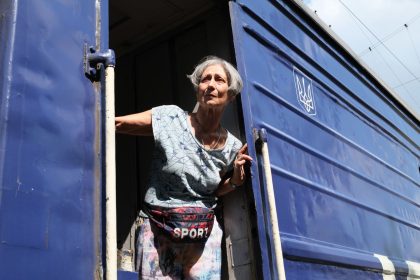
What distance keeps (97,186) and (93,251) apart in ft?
0.55

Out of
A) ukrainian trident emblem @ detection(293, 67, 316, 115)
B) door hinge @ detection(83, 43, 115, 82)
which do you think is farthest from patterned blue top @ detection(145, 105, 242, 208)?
ukrainian trident emblem @ detection(293, 67, 316, 115)

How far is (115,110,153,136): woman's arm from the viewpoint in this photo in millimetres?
1698

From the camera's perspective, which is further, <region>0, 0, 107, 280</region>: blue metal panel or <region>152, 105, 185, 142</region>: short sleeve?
<region>152, 105, 185, 142</region>: short sleeve

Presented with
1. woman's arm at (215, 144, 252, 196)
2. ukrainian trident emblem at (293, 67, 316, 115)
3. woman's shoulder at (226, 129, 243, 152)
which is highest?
ukrainian trident emblem at (293, 67, 316, 115)

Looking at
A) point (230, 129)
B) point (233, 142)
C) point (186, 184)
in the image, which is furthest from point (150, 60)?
point (186, 184)

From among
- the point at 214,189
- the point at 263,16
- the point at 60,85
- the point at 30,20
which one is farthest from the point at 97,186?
the point at 263,16

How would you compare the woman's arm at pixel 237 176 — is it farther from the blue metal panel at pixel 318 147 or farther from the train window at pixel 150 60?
the train window at pixel 150 60

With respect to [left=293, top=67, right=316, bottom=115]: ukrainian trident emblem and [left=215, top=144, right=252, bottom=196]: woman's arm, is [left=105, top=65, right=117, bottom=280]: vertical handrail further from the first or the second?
[left=293, top=67, right=316, bottom=115]: ukrainian trident emblem

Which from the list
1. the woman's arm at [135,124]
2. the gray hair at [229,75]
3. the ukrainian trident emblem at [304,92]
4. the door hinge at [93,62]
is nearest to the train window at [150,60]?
the gray hair at [229,75]

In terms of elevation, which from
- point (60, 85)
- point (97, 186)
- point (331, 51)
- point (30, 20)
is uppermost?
point (331, 51)

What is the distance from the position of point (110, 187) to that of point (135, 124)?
590 mm

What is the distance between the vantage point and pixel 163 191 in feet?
6.03

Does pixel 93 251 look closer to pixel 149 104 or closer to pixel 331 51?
pixel 149 104

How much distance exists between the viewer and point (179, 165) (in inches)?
70.9
